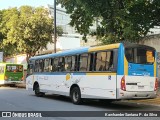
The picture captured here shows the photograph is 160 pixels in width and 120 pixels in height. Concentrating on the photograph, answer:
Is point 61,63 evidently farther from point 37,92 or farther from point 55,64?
point 37,92

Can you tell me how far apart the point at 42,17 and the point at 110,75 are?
73.7 ft

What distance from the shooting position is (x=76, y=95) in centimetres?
1817

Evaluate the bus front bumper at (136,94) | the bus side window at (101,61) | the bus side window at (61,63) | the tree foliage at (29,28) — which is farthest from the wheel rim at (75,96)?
the tree foliage at (29,28)

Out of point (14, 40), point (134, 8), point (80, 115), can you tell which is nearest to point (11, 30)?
point (14, 40)

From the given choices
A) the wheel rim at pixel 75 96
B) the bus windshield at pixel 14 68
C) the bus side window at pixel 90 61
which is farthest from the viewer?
the bus windshield at pixel 14 68

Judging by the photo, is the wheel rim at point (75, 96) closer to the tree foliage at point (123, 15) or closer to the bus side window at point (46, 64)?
the bus side window at point (46, 64)

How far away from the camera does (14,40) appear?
1444 inches

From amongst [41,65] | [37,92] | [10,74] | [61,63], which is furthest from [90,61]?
[10,74]

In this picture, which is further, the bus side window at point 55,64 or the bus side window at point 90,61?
the bus side window at point 55,64

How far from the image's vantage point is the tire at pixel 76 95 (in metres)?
17.8

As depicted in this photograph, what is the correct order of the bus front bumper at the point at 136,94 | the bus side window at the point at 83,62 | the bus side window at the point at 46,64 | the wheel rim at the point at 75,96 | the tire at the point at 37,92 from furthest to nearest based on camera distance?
1. the tire at the point at 37,92
2. the bus side window at the point at 46,64
3. the wheel rim at the point at 75,96
4. the bus side window at the point at 83,62
5. the bus front bumper at the point at 136,94

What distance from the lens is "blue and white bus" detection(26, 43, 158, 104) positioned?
15.1m

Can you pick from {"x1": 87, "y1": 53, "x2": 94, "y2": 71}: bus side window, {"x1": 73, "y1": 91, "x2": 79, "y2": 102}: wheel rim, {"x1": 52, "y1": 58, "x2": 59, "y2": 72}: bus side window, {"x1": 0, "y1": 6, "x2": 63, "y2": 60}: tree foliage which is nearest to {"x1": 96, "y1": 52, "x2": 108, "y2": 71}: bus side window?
{"x1": 87, "y1": 53, "x2": 94, "y2": 71}: bus side window

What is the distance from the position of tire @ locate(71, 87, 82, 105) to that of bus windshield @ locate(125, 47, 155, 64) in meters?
3.63
